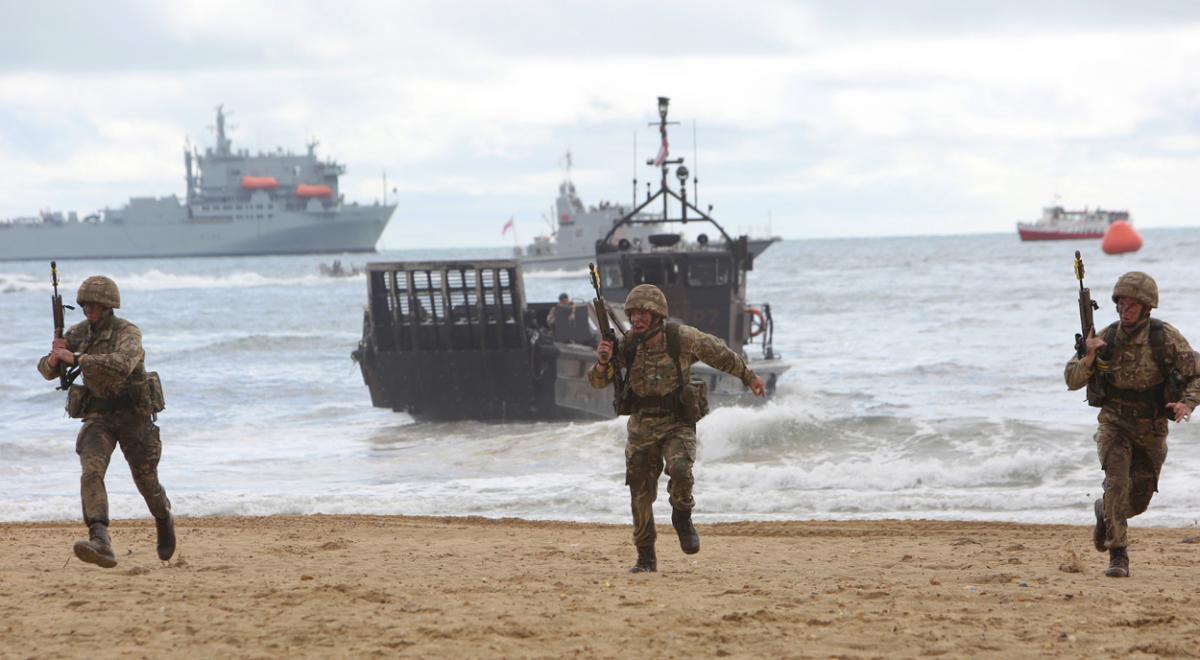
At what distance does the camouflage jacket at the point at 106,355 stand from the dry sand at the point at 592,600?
3.18ft

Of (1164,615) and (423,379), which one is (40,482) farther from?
(1164,615)

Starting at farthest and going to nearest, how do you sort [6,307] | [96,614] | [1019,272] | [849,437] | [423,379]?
[1019,272], [6,307], [423,379], [849,437], [96,614]

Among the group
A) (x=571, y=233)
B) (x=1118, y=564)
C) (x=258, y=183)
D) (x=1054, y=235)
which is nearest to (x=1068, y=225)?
(x=1054, y=235)

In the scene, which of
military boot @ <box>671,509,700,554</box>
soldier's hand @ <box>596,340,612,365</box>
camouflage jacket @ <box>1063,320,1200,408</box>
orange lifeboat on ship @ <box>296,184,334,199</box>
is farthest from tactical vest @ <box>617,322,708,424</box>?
orange lifeboat on ship @ <box>296,184,334,199</box>

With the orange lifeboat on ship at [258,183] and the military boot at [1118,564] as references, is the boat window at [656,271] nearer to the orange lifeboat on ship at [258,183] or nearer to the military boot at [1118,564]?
the military boot at [1118,564]

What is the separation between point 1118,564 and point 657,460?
237 cm

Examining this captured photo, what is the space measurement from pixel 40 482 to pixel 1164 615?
487 inches

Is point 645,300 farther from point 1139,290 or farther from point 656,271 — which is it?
point 656,271

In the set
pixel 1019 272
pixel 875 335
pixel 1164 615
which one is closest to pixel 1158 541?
pixel 1164 615

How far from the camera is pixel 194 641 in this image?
6.14m

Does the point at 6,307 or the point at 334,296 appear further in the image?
the point at 334,296

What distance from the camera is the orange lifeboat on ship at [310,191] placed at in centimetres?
13850

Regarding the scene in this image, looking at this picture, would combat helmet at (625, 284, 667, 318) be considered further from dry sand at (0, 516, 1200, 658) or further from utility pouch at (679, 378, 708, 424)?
dry sand at (0, 516, 1200, 658)

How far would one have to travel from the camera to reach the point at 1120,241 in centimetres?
9512
